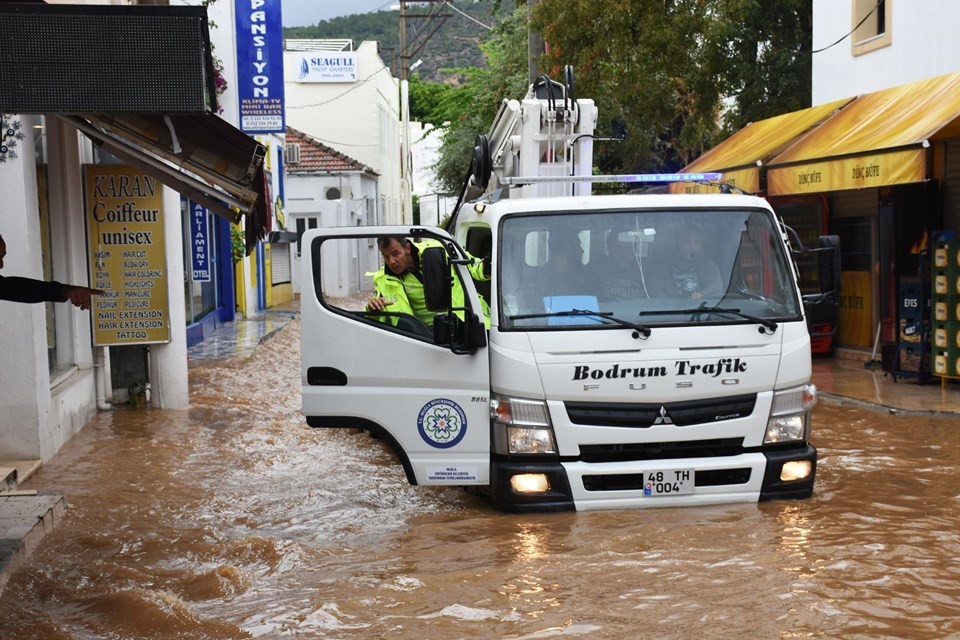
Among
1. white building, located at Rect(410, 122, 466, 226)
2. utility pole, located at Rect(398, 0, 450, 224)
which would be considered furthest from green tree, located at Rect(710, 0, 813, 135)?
white building, located at Rect(410, 122, 466, 226)

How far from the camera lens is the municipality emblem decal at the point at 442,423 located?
7277 millimetres

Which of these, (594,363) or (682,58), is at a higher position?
(682,58)

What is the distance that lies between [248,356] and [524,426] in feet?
37.1

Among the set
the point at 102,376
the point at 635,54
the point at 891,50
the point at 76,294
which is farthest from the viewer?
the point at 635,54

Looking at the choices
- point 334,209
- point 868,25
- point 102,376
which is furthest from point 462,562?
point 334,209

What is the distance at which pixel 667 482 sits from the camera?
7.06 meters

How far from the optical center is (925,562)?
6410mm

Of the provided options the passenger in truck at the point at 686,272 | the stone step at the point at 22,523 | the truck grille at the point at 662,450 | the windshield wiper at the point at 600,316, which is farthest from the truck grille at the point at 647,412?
the stone step at the point at 22,523

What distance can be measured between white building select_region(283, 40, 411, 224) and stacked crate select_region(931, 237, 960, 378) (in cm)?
3445

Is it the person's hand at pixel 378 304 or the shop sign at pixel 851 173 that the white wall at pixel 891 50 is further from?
the person's hand at pixel 378 304

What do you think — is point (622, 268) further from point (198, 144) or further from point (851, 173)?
point (851, 173)

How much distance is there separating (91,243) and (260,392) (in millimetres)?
3230

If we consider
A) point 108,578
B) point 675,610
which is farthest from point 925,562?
point 108,578

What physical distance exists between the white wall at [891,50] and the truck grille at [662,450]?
9082mm
